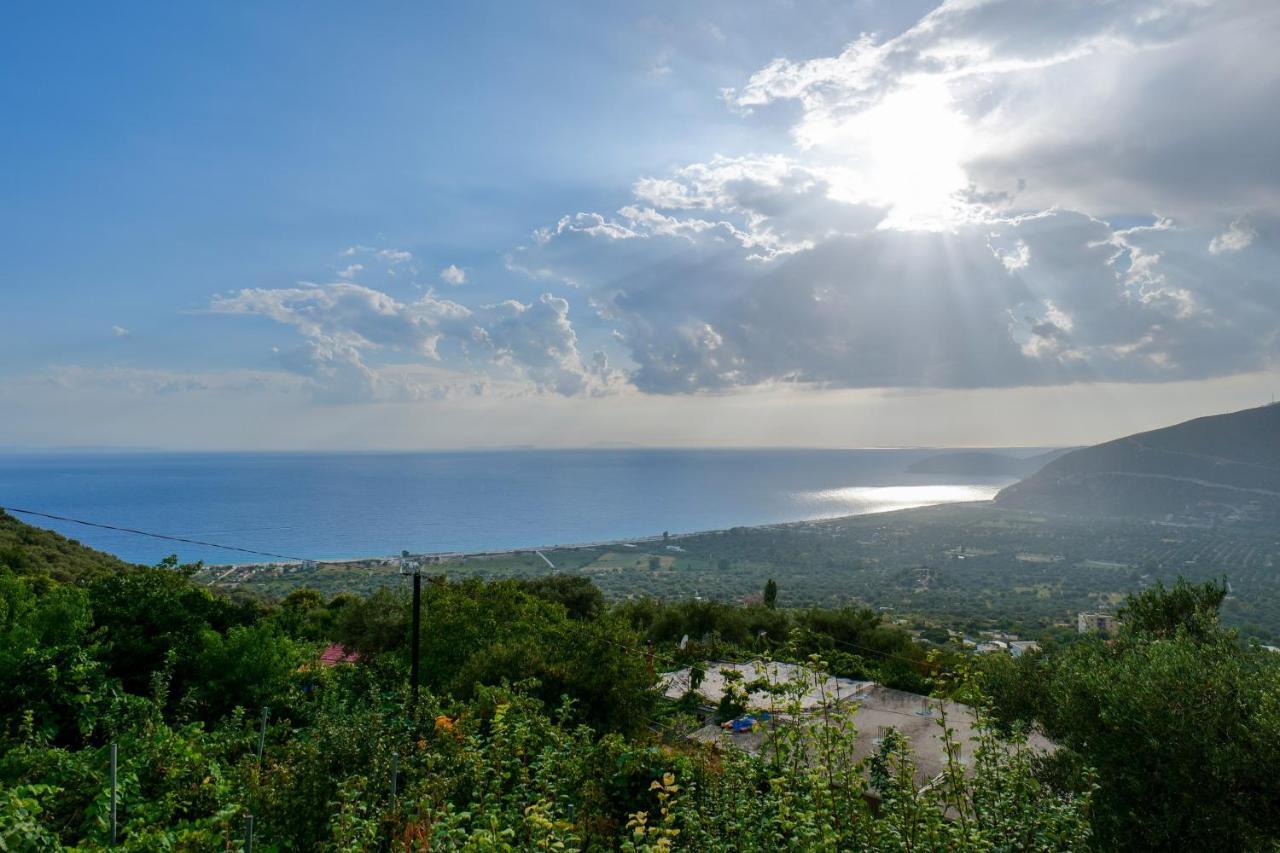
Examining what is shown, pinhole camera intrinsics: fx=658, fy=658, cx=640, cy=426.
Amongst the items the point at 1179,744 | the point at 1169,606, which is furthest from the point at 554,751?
the point at 1169,606

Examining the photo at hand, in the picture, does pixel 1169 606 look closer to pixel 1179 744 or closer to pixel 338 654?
pixel 1179 744

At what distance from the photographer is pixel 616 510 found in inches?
5167

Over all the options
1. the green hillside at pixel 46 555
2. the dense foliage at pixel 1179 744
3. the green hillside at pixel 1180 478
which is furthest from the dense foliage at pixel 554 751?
the green hillside at pixel 1180 478

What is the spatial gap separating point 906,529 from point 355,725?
106 metres

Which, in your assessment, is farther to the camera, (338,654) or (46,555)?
(46,555)

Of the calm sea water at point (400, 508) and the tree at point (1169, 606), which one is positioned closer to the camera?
the tree at point (1169, 606)

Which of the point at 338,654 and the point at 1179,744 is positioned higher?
the point at 1179,744

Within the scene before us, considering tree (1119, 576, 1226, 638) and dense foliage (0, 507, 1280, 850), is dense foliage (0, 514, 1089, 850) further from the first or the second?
tree (1119, 576, 1226, 638)

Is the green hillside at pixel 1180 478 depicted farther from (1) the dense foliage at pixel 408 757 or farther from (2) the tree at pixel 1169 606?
(1) the dense foliage at pixel 408 757

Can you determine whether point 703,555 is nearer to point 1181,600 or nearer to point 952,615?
point 952,615

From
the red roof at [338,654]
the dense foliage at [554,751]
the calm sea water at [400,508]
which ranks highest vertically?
the dense foliage at [554,751]

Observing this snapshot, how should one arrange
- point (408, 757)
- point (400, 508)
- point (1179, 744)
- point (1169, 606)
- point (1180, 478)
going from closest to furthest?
point (1179, 744) < point (408, 757) < point (1169, 606) < point (1180, 478) < point (400, 508)

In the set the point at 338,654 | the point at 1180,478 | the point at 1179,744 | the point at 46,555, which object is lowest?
the point at 338,654

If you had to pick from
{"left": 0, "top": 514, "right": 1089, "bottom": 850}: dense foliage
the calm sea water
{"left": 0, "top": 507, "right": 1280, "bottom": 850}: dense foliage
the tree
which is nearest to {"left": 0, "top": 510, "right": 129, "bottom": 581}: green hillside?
{"left": 0, "top": 514, "right": 1089, "bottom": 850}: dense foliage
